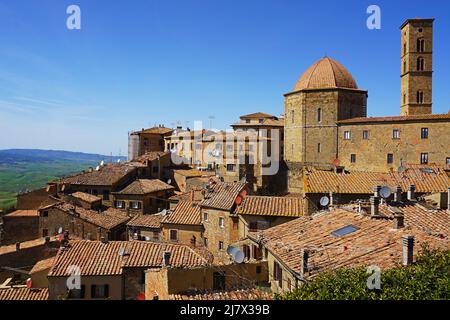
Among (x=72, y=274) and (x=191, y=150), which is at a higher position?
(x=191, y=150)

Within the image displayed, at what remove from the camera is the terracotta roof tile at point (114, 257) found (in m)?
19.1

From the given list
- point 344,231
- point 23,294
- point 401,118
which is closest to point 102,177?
point 23,294

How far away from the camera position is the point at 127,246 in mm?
21469

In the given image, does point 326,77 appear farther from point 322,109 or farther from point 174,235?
point 174,235

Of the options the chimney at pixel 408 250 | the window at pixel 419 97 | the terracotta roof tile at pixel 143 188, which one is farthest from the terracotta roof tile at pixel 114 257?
the window at pixel 419 97

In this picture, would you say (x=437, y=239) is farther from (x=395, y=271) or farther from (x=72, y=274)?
(x=72, y=274)

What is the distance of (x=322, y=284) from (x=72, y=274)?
13894mm

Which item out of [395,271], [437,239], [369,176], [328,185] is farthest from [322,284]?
[369,176]

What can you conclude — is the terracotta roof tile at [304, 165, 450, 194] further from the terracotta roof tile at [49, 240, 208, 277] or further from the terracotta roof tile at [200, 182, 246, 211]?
the terracotta roof tile at [49, 240, 208, 277]

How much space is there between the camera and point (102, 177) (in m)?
43.0

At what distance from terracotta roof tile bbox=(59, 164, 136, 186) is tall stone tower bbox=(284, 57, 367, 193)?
59.8ft

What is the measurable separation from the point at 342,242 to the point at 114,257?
1219 cm

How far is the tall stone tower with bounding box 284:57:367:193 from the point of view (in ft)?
145

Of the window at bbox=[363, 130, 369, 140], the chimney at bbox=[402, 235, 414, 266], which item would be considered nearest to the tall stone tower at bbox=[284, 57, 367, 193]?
the window at bbox=[363, 130, 369, 140]
